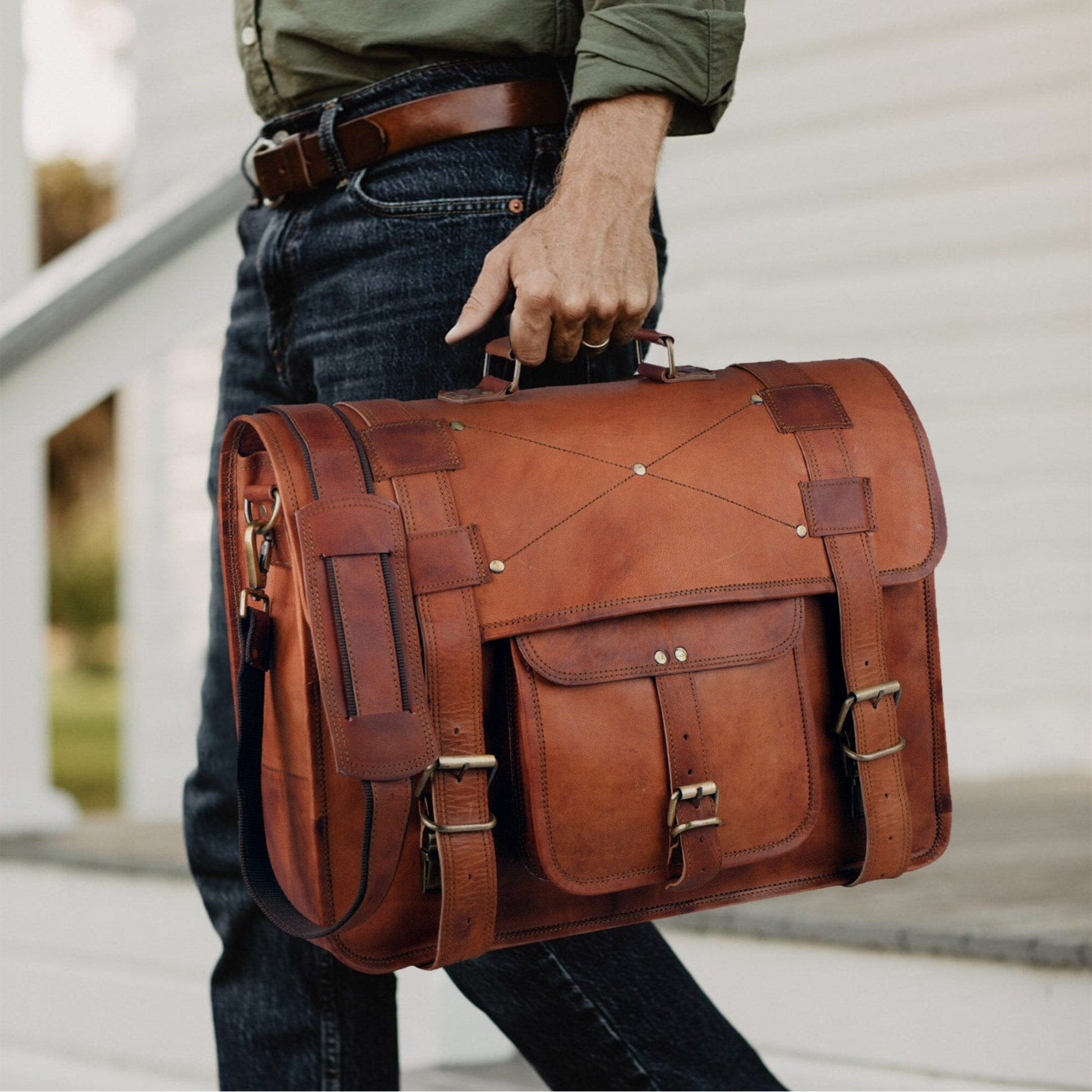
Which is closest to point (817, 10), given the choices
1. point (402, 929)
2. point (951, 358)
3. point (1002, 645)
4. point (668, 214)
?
point (668, 214)

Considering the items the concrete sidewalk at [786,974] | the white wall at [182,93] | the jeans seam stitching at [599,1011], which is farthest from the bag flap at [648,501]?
the white wall at [182,93]

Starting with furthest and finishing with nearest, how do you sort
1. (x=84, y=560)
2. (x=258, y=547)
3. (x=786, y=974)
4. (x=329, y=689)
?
(x=84, y=560) → (x=786, y=974) → (x=258, y=547) → (x=329, y=689)

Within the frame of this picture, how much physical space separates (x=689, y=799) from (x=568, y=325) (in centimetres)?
Answer: 42

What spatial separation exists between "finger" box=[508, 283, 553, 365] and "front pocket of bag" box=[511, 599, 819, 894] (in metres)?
0.24

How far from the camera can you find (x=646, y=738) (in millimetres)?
1318

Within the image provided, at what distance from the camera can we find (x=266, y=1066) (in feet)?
5.31

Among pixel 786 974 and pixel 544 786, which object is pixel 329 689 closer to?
pixel 544 786

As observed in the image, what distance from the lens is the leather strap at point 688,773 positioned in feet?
4.31

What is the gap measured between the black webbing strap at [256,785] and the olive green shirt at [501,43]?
0.53 metres

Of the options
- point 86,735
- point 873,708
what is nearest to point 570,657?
point 873,708

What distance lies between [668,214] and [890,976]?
2.42m

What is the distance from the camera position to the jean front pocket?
56.2 inches

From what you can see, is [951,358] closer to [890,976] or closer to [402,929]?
[890,976]

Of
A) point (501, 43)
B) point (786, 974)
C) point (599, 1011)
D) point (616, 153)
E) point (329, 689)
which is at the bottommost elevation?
point (786, 974)
